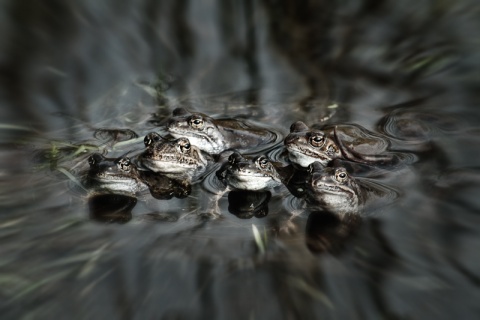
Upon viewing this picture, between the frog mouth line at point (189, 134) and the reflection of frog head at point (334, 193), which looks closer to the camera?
the reflection of frog head at point (334, 193)

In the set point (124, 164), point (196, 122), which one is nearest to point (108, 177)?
point (124, 164)

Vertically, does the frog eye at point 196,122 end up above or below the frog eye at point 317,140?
above

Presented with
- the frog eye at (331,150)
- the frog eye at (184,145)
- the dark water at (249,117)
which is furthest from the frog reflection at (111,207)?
the frog eye at (331,150)

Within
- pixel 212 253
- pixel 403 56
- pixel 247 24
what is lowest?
pixel 212 253

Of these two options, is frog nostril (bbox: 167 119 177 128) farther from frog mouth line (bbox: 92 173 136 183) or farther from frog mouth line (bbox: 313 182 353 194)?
frog mouth line (bbox: 313 182 353 194)

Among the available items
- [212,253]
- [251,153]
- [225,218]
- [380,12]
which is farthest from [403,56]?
[212,253]

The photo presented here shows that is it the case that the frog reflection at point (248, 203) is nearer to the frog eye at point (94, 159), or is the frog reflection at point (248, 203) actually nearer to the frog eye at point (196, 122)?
the frog eye at point (196, 122)

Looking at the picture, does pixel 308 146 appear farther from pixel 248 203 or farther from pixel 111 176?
pixel 111 176

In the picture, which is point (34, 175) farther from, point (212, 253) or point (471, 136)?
point (471, 136)

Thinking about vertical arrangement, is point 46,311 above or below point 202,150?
below
